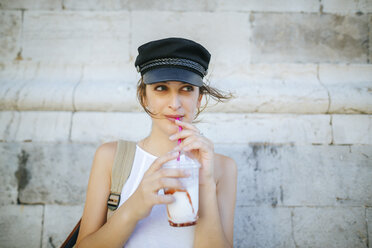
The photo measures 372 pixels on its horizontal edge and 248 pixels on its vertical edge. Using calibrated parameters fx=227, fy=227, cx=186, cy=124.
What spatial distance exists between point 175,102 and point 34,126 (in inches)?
77.5

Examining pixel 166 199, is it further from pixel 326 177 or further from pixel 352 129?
pixel 352 129

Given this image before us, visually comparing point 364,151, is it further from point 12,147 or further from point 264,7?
point 12,147

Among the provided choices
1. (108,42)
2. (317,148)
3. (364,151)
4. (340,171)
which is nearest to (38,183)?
(108,42)

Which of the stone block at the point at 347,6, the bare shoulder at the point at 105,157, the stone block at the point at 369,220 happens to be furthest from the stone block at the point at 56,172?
the stone block at the point at 347,6

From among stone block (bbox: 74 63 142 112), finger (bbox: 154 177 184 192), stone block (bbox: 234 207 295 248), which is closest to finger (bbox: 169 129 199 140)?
finger (bbox: 154 177 184 192)

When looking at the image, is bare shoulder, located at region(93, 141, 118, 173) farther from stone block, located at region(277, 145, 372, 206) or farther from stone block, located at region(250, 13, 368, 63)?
stone block, located at region(250, 13, 368, 63)

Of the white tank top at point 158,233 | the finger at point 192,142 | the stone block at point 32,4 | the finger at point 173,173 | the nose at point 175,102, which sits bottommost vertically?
the white tank top at point 158,233

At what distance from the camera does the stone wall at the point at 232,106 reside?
238 cm

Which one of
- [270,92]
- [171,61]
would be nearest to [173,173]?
[171,61]

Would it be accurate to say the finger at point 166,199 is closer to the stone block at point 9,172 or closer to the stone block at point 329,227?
the stone block at point 329,227

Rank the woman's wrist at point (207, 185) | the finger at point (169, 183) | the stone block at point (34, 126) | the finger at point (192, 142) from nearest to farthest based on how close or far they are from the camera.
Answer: the finger at point (169, 183), the finger at point (192, 142), the woman's wrist at point (207, 185), the stone block at point (34, 126)

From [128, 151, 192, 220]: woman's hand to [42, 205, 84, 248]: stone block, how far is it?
1508 mm

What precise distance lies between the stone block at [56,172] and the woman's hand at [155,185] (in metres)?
1.44

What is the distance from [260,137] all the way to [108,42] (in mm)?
2067
